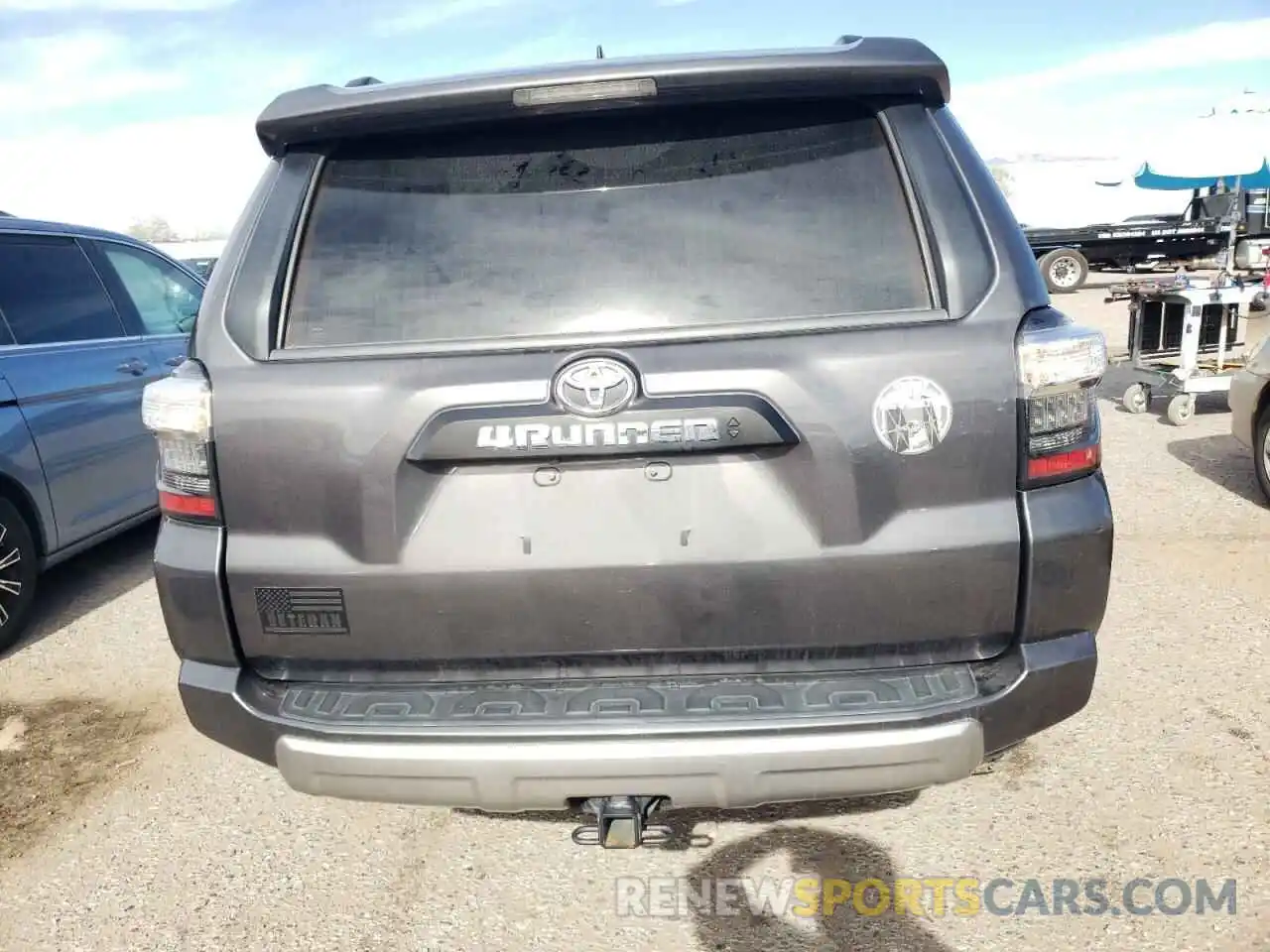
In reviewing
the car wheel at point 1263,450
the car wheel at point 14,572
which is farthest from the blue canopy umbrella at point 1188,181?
the car wheel at point 14,572

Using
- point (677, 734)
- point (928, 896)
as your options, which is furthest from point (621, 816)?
point (928, 896)

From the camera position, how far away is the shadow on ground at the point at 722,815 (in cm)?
259

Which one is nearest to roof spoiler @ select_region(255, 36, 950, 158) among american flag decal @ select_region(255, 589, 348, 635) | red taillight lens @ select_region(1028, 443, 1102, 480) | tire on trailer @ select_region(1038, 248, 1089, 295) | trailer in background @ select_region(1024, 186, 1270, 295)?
red taillight lens @ select_region(1028, 443, 1102, 480)

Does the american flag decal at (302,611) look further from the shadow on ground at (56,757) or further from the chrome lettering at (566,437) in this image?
the shadow on ground at (56,757)

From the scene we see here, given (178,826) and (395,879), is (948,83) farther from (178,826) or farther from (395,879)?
(178,826)

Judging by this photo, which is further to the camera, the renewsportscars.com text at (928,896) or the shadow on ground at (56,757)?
the shadow on ground at (56,757)

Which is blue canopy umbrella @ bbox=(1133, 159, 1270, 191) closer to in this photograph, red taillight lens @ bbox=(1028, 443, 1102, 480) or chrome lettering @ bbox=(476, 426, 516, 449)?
red taillight lens @ bbox=(1028, 443, 1102, 480)

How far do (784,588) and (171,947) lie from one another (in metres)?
1.81

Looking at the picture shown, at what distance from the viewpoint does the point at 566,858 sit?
101 inches

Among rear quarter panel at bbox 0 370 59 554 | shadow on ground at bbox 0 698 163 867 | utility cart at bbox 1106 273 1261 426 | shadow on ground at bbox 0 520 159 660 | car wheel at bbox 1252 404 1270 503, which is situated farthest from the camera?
utility cart at bbox 1106 273 1261 426

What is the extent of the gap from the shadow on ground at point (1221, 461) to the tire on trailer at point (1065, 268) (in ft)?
43.1

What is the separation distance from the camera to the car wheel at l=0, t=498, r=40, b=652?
13.3 feet

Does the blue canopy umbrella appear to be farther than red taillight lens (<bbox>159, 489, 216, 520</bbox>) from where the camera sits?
Yes

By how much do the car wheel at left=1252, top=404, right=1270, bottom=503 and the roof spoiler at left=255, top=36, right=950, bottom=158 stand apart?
4.45m
